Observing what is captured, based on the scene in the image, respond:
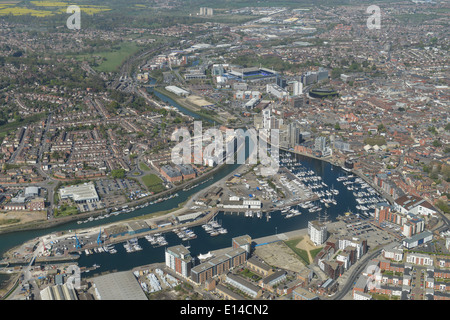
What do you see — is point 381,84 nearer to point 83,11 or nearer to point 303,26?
point 303,26

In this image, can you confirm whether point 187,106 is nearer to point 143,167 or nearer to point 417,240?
point 143,167

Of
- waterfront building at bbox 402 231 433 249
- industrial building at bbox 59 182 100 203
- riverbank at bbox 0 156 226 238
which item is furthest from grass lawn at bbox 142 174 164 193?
waterfront building at bbox 402 231 433 249

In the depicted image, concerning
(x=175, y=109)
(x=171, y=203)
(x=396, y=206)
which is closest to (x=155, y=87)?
(x=175, y=109)

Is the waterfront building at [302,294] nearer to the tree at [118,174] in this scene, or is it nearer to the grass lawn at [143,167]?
the tree at [118,174]

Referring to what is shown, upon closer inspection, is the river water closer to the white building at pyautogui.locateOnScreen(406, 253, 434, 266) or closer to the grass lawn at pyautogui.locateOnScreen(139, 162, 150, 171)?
the grass lawn at pyautogui.locateOnScreen(139, 162, 150, 171)

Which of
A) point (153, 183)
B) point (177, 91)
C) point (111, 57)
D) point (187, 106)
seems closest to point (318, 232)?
point (153, 183)
